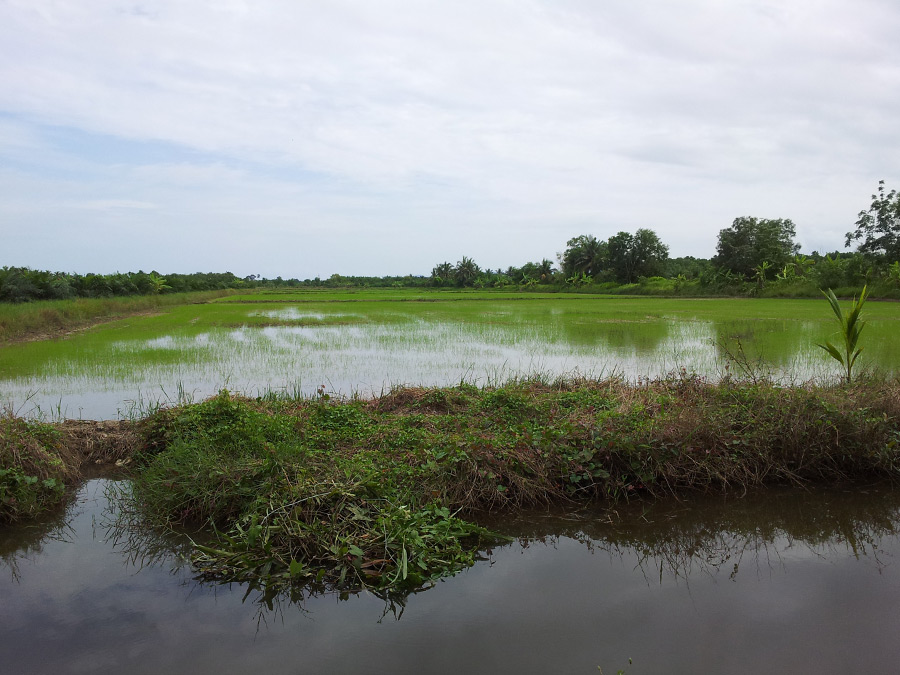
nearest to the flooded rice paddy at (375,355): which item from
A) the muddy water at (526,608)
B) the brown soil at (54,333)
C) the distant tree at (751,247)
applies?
the brown soil at (54,333)

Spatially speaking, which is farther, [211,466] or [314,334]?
[314,334]

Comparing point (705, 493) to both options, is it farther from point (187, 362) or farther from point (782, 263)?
point (782, 263)

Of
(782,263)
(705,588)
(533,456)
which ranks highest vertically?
(782,263)

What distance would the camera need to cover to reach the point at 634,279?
147 feet

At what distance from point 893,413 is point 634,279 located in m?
41.9

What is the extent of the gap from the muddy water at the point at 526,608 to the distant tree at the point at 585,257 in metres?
48.7

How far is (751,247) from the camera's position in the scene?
118 feet

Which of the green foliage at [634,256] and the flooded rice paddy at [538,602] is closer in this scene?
the flooded rice paddy at [538,602]

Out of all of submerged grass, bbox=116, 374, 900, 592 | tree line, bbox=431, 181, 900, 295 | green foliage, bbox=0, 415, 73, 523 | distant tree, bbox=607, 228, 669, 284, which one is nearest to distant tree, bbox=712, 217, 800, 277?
tree line, bbox=431, 181, 900, 295

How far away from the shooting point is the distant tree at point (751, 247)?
35.2 metres

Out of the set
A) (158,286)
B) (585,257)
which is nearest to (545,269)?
(585,257)

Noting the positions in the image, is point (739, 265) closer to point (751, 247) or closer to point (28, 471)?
point (751, 247)

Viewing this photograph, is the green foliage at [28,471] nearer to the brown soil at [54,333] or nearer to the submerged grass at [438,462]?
the submerged grass at [438,462]

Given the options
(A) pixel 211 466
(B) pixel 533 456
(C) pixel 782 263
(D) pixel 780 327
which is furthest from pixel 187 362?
(C) pixel 782 263
